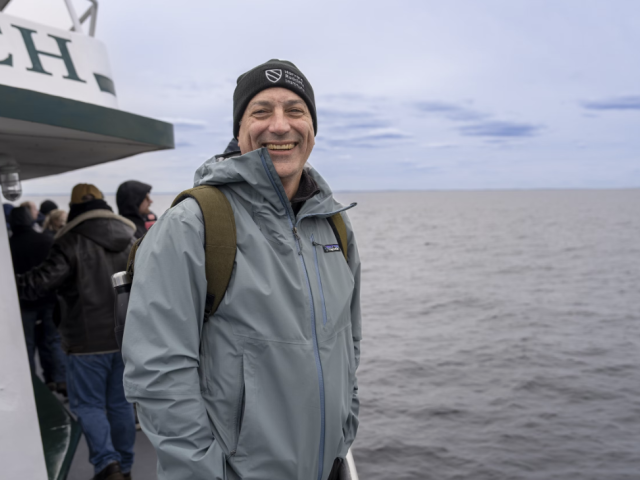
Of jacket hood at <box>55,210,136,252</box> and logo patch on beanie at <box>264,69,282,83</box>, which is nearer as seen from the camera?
logo patch on beanie at <box>264,69,282,83</box>

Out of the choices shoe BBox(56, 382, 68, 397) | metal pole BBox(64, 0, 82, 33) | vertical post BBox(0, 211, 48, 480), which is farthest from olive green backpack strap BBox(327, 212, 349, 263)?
shoe BBox(56, 382, 68, 397)

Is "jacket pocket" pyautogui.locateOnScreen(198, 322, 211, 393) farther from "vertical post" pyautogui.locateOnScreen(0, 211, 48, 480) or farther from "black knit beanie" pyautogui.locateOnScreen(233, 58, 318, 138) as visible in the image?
"vertical post" pyautogui.locateOnScreen(0, 211, 48, 480)

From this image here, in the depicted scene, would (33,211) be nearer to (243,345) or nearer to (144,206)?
(144,206)

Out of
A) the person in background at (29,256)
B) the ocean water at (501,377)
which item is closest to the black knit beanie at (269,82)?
the person in background at (29,256)

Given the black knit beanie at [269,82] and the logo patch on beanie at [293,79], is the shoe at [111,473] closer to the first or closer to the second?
the black knit beanie at [269,82]

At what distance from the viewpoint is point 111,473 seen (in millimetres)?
4152

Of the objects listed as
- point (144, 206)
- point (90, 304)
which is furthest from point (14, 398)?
point (144, 206)

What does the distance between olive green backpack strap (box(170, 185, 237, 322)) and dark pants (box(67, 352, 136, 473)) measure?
2679 millimetres

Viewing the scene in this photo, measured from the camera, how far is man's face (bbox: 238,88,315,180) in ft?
6.63

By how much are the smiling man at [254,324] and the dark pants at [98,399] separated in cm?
257

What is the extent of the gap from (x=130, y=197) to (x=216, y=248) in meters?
3.68

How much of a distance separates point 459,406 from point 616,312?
9.09 m

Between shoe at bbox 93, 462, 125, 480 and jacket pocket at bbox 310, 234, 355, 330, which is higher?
jacket pocket at bbox 310, 234, 355, 330

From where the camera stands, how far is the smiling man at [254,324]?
1741 millimetres
